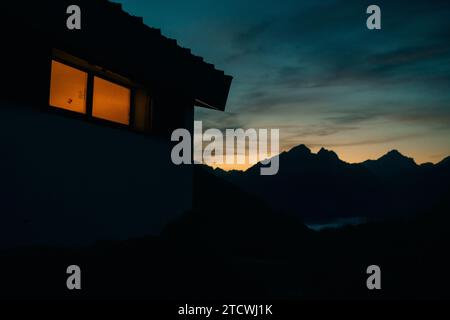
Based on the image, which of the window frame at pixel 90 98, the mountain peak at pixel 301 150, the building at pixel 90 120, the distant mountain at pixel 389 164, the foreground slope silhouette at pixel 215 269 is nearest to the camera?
the foreground slope silhouette at pixel 215 269

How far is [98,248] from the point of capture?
5.66 meters

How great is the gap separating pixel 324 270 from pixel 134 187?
16.8 feet

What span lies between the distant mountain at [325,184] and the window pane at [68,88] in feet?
287

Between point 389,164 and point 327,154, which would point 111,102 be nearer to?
point 327,154

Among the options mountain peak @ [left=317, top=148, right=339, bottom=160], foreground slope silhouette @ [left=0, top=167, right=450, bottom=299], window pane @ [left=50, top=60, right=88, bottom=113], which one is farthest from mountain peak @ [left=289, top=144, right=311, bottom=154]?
window pane @ [left=50, top=60, right=88, bottom=113]

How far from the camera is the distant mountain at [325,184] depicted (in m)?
99.3

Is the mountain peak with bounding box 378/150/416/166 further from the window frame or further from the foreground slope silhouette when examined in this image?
the window frame

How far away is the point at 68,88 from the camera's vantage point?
6047mm

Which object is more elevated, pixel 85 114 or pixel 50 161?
pixel 85 114

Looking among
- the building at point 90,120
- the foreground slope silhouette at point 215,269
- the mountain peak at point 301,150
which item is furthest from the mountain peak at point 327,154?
the building at point 90,120

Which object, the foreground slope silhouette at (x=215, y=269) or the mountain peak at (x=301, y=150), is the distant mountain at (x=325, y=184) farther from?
the foreground slope silhouette at (x=215, y=269)
